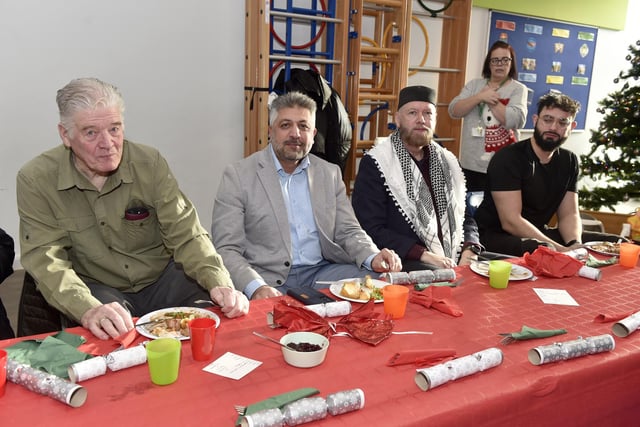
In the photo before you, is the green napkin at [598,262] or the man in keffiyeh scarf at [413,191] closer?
the green napkin at [598,262]

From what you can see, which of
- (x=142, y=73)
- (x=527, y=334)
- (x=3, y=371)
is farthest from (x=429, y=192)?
(x=142, y=73)

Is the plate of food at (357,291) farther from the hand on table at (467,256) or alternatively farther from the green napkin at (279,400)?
the hand on table at (467,256)

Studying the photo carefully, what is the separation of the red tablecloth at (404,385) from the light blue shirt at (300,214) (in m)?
0.81

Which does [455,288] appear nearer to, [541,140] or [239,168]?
[239,168]

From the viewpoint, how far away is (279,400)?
0.97 metres

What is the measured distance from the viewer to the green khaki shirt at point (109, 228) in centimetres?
168

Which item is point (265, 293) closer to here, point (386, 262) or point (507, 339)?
point (386, 262)

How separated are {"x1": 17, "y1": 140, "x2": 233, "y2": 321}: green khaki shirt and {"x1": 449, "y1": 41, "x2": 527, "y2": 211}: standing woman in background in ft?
9.12

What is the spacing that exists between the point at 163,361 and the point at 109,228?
94cm

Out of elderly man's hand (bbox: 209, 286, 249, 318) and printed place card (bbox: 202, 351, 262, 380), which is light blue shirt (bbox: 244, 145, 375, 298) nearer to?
elderly man's hand (bbox: 209, 286, 249, 318)

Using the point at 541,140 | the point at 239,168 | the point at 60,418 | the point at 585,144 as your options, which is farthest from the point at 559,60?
the point at 60,418

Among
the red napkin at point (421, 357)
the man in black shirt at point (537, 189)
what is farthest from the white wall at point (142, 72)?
the red napkin at point (421, 357)

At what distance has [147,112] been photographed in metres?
3.99

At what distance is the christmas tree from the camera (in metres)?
4.98
